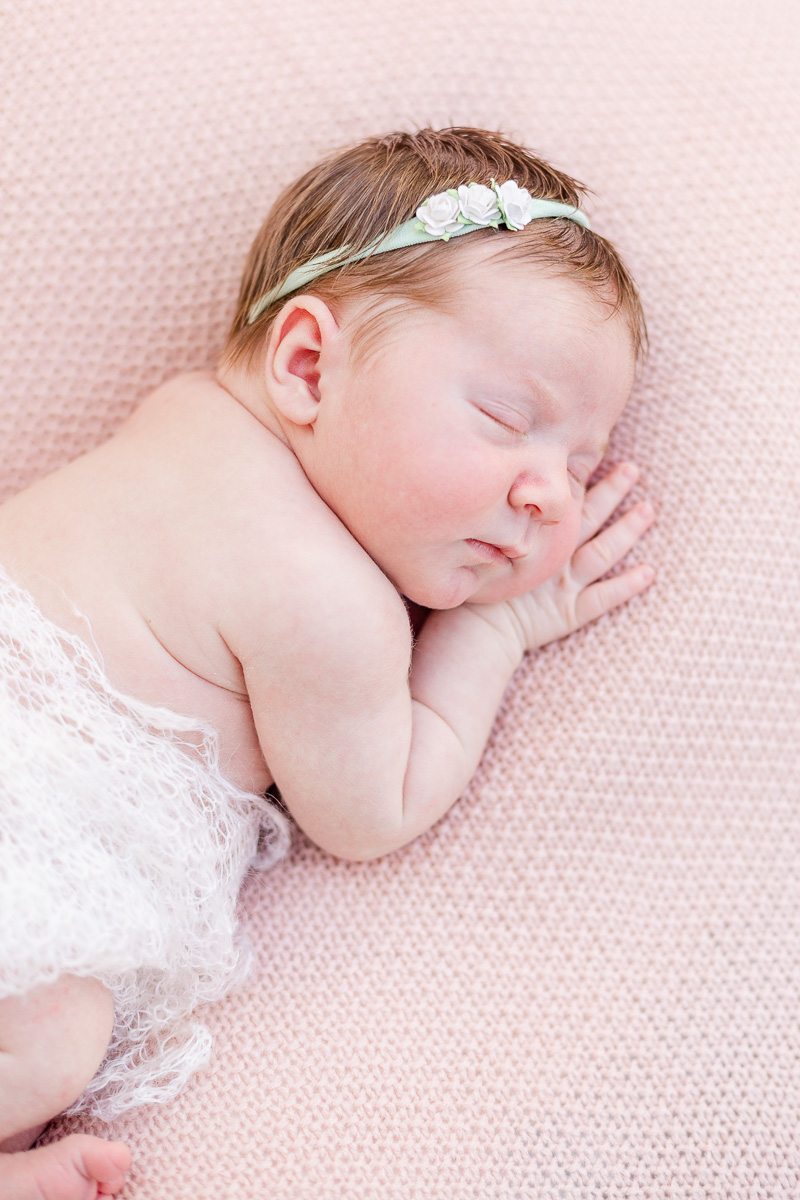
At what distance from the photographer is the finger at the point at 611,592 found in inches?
56.4

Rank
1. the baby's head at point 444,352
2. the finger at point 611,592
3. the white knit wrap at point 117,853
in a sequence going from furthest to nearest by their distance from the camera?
the finger at point 611,592, the baby's head at point 444,352, the white knit wrap at point 117,853

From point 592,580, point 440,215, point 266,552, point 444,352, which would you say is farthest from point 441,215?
point 592,580

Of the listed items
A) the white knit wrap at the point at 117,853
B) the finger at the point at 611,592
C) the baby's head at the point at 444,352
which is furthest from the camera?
the finger at the point at 611,592

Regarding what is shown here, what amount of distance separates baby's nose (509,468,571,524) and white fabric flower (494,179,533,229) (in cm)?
30

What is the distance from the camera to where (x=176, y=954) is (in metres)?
1.23

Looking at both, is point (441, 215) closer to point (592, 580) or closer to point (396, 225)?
point (396, 225)

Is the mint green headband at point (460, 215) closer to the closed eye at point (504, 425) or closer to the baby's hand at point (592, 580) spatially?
the closed eye at point (504, 425)

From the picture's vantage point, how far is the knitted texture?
126 cm

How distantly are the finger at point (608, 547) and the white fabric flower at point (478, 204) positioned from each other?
47cm

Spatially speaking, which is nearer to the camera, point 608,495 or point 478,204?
point 478,204

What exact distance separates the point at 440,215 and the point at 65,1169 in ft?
3.83

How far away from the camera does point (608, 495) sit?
4.79 ft

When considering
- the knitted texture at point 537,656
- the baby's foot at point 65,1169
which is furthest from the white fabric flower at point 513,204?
the baby's foot at point 65,1169

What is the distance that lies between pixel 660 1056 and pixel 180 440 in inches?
38.8
